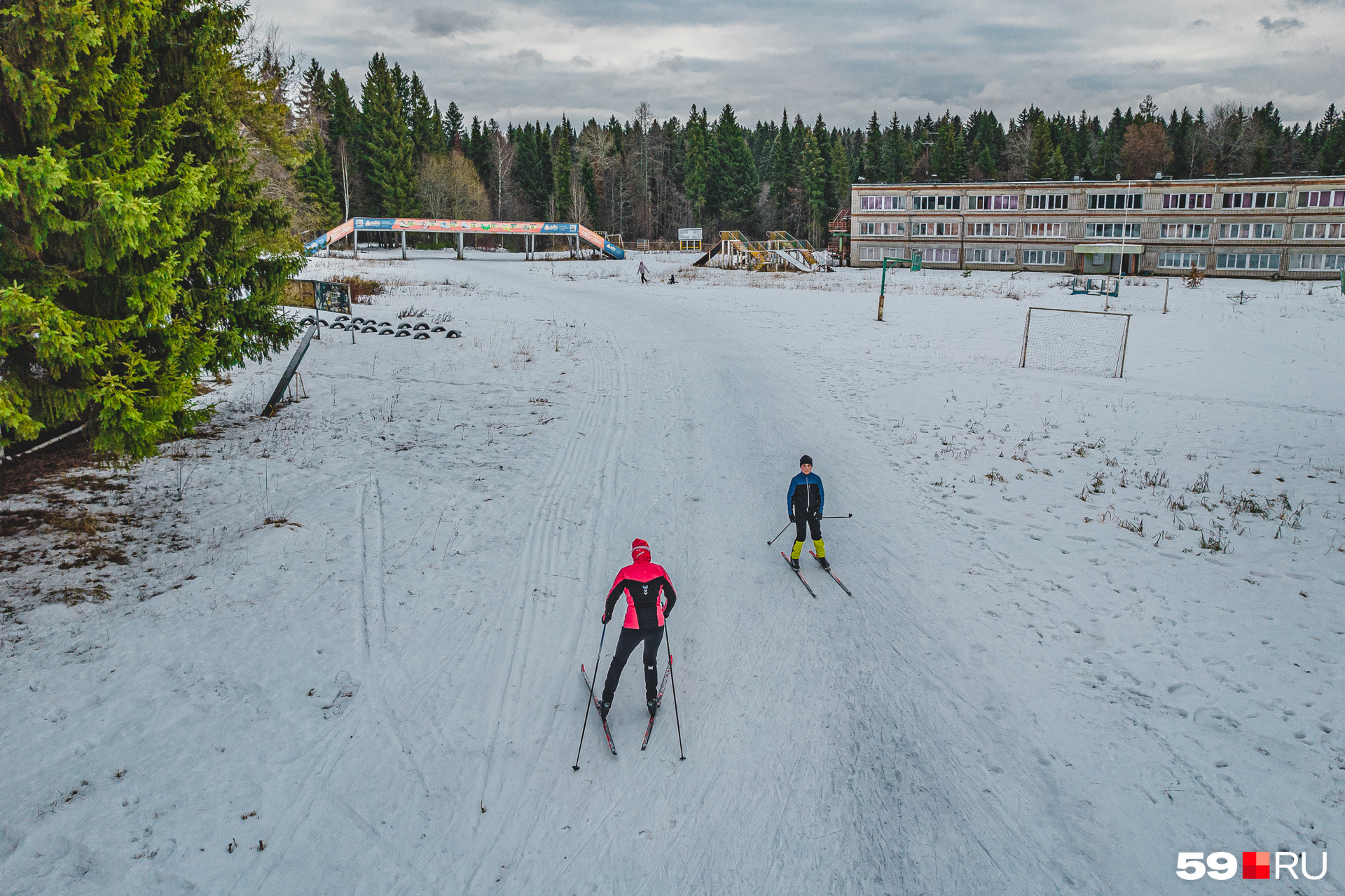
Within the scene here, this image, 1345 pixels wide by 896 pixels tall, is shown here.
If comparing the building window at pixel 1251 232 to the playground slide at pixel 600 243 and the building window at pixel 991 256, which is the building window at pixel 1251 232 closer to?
the building window at pixel 991 256

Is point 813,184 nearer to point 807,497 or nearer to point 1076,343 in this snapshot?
point 1076,343

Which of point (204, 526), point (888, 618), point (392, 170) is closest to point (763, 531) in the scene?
point (888, 618)

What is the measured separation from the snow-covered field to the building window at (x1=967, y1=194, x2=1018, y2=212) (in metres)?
51.9

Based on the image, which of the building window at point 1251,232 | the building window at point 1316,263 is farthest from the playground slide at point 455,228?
the building window at point 1316,263

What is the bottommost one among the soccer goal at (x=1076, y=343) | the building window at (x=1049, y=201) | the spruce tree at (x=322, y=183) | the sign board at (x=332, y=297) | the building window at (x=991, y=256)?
the soccer goal at (x=1076, y=343)

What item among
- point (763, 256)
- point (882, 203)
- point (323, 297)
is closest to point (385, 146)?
point (763, 256)

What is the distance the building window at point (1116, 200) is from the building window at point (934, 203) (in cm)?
1010

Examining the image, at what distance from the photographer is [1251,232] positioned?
→ 54.2 meters

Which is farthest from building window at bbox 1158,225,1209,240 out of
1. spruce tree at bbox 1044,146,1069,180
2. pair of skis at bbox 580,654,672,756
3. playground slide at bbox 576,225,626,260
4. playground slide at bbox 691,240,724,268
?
pair of skis at bbox 580,654,672,756

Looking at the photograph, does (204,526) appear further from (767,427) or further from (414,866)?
(767,427)

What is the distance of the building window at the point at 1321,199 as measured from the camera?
51188 millimetres

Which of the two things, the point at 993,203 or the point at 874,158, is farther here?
the point at 874,158

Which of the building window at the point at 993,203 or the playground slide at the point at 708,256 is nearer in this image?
the building window at the point at 993,203

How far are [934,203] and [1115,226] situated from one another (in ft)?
46.2
